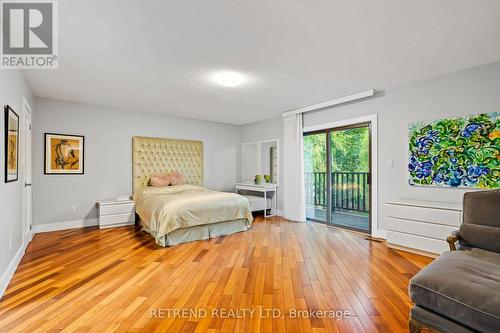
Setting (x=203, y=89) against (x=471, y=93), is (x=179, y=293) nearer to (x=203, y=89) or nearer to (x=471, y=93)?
(x=203, y=89)

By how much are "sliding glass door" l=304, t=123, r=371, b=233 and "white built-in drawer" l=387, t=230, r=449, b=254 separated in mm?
765

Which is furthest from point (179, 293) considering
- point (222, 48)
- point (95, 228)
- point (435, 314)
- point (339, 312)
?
point (95, 228)

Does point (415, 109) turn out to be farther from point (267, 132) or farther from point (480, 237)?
point (267, 132)

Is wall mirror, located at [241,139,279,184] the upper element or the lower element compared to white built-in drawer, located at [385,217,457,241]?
upper

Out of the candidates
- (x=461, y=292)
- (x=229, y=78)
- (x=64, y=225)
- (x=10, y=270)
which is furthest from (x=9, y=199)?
(x=461, y=292)

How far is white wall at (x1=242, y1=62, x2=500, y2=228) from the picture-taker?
10.2 feet

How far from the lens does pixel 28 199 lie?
12.8ft

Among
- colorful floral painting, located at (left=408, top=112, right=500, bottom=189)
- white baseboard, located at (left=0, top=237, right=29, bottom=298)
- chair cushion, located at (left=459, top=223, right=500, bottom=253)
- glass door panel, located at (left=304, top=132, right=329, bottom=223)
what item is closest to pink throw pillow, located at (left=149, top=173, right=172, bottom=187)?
white baseboard, located at (left=0, top=237, right=29, bottom=298)

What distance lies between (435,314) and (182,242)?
10.4 feet

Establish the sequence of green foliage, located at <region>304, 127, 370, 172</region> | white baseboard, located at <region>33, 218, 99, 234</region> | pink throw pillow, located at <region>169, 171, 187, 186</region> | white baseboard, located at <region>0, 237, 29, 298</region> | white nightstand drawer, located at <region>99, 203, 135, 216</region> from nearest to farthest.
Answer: white baseboard, located at <region>0, 237, 29, 298</region>
white baseboard, located at <region>33, 218, 99, 234</region>
green foliage, located at <region>304, 127, 370, 172</region>
white nightstand drawer, located at <region>99, 203, 135, 216</region>
pink throw pillow, located at <region>169, 171, 187, 186</region>

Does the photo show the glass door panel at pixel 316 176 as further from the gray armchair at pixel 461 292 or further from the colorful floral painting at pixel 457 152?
the gray armchair at pixel 461 292

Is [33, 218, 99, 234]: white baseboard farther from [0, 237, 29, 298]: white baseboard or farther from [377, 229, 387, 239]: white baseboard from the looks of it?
[377, 229, 387, 239]: white baseboard

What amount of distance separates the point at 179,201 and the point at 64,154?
2519 mm

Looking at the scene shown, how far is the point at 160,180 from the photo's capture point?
5.38 meters
